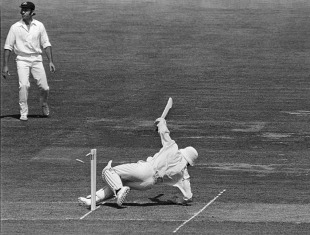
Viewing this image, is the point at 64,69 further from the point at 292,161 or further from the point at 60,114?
the point at 292,161

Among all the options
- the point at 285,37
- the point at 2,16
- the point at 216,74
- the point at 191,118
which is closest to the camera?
the point at 191,118

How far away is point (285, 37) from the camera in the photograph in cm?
3077

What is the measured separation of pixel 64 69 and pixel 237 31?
5.17 metres

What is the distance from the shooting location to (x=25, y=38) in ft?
74.1

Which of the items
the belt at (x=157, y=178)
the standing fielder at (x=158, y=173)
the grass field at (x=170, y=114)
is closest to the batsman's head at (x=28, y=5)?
the grass field at (x=170, y=114)

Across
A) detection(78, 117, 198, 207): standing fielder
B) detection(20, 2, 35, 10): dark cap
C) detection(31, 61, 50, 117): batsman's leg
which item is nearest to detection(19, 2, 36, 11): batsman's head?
detection(20, 2, 35, 10): dark cap

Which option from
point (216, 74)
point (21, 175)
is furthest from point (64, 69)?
point (21, 175)

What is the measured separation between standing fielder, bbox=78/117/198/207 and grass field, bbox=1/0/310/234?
12.3 inches

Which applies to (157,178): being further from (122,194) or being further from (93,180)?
(93,180)

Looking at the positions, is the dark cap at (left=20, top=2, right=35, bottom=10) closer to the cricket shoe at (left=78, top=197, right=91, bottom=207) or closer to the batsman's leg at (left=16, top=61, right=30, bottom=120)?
the batsman's leg at (left=16, top=61, right=30, bottom=120)

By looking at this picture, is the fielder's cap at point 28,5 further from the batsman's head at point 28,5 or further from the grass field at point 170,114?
the grass field at point 170,114

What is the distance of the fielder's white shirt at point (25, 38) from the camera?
74.0 ft

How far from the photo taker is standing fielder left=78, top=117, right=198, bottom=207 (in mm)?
16875

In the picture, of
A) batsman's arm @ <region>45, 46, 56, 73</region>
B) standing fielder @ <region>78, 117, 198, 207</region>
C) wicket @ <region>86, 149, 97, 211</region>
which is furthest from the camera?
batsman's arm @ <region>45, 46, 56, 73</region>
